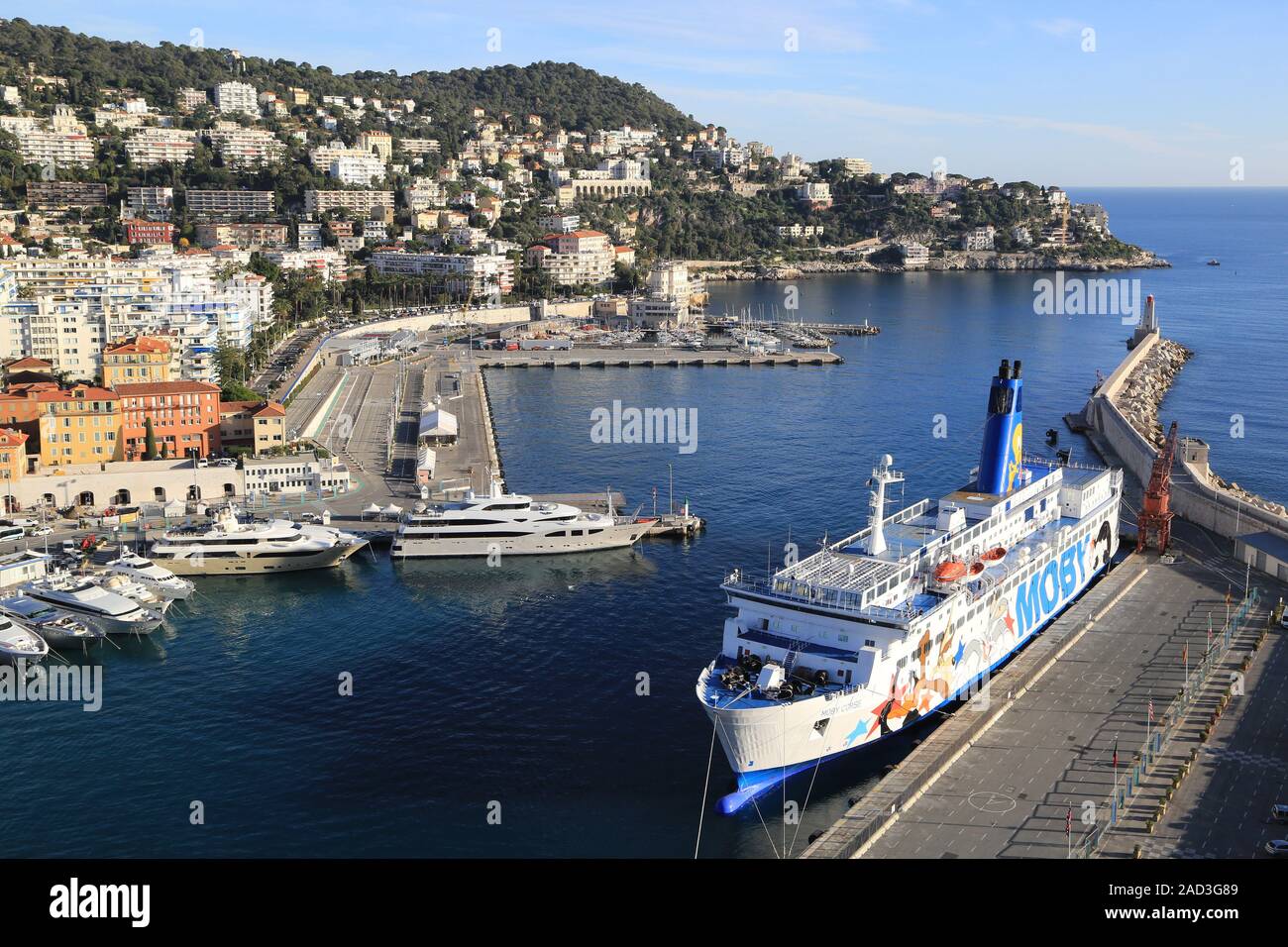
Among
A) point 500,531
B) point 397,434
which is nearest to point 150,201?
point 397,434

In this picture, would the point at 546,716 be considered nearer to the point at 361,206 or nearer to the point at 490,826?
the point at 490,826

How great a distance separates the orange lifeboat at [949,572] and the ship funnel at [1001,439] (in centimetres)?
502

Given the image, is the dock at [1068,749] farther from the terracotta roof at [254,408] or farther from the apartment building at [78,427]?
the apartment building at [78,427]

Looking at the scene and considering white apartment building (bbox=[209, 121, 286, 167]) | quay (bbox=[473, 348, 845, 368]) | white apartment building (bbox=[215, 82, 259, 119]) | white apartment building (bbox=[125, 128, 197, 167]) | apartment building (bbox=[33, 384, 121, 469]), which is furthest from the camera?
white apartment building (bbox=[215, 82, 259, 119])

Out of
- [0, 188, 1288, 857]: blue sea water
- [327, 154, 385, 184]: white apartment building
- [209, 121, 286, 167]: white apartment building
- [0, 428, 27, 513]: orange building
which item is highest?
[209, 121, 286, 167]: white apartment building

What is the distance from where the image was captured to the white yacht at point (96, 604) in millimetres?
26266

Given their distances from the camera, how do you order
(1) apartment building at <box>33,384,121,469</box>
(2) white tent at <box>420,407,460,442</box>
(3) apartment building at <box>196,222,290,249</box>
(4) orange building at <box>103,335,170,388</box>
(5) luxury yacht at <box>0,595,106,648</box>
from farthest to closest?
(3) apartment building at <box>196,222,290,249</box>
(4) orange building at <box>103,335,170,388</box>
(2) white tent at <box>420,407,460,442</box>
(1) apartment building at <box>33,384,121,469</box>
(5) luxury yacht at <box>0,595,106,648</box>

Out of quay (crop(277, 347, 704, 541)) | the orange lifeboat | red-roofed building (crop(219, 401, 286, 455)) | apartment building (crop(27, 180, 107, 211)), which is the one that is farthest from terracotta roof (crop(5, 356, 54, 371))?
apartment building (crop(27, 180, 107, 211))

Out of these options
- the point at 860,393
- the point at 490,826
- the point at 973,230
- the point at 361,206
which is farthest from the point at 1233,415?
the point at 973,230

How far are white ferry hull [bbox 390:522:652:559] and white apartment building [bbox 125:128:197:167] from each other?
88504 mm

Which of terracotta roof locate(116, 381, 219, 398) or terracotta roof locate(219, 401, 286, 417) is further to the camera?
terracotta roof locate(219, 401, 286, 417)

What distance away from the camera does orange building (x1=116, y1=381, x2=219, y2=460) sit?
39.4m

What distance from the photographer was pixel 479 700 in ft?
73.0

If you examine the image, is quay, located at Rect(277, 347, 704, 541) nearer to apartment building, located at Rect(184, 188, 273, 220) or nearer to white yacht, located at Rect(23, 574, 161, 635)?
white yacht, located at Rect(23, 574, 161, 635)
